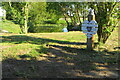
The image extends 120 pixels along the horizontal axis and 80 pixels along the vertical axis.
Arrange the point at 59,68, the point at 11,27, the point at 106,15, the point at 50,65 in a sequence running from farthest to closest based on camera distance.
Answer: the point at 11,27 → the point at 106,15 → the point at 50,65 → the point at 59,68

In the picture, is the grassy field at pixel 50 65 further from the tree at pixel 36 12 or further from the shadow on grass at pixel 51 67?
the tree at pixel 36 12

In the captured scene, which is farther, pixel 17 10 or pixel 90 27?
pixel 17 10

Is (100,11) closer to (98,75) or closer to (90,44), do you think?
(90,44)

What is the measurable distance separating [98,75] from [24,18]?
1616 centimetres

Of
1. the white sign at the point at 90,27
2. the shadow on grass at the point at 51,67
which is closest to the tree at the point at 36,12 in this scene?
the white sign at the point at 90,27

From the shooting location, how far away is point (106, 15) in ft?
28.3

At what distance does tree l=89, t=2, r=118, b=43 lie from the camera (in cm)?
850

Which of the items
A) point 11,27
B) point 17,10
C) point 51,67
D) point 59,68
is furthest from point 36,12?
point 59,68

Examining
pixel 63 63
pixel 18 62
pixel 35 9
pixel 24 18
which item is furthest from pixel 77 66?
pixel 35 9

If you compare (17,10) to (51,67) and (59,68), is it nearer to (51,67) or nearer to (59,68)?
(51,67)

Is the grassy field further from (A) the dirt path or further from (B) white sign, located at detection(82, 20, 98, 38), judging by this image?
(B) white sign, located at detection(82, 20, 98, 38)

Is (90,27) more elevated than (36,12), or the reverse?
(36,12)

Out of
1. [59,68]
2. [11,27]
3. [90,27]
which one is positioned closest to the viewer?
[59,68]

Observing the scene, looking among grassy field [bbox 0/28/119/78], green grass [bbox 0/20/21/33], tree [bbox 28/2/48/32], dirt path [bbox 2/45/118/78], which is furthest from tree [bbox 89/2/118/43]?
green grass [bbox 0/20/21/33]
